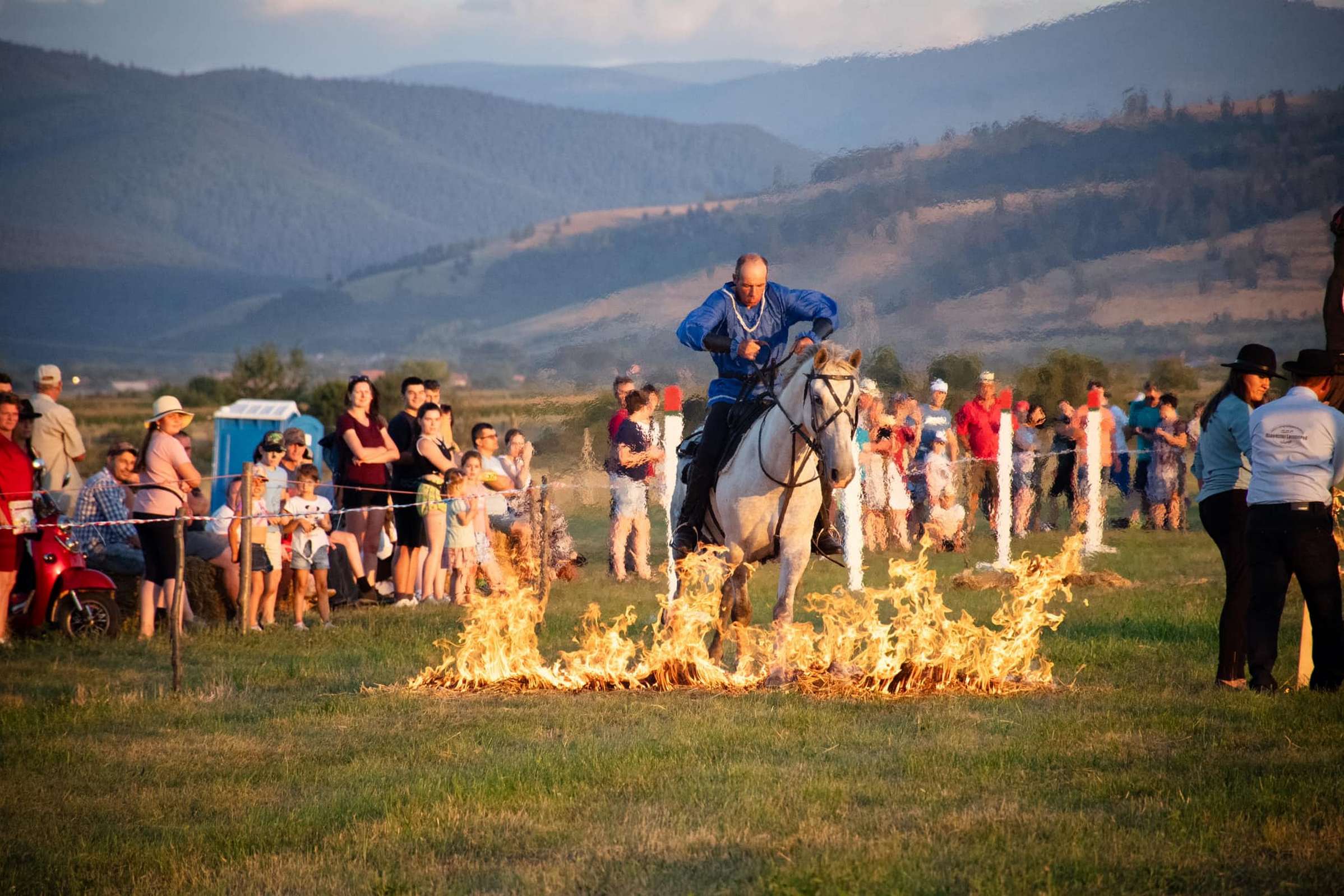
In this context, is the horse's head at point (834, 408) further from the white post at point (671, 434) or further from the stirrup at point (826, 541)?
the white post at point (671, 434)

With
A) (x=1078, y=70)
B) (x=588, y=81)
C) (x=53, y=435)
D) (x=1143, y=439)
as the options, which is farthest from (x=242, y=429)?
(x=588, y=81)

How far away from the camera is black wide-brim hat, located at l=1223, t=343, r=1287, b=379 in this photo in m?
9.95

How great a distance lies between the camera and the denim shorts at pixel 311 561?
1451 centimetres

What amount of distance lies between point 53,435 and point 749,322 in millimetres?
8148

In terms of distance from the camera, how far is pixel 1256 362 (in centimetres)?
1005

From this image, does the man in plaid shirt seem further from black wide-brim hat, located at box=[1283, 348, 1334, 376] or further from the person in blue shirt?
the person in blue shirt

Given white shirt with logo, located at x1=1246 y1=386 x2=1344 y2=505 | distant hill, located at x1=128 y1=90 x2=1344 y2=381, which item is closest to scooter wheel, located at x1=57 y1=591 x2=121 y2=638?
white shirt with logo, located at x1=1246 y1=386 x2=1344 y2=505

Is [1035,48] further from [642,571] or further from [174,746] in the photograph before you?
[174,746]

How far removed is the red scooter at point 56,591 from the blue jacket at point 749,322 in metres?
6.06

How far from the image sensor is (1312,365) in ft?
31.6

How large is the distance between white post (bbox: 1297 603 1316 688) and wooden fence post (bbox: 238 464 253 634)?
8526 millimetres

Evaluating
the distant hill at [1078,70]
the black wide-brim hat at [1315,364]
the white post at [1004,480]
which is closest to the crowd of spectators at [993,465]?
the white post at [1004,480]

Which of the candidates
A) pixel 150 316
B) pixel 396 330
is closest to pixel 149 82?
pixel 150 316

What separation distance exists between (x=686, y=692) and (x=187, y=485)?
5501 millimetres
